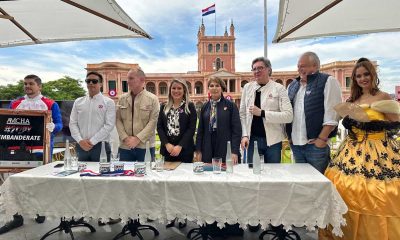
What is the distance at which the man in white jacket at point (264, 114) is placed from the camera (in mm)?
3457

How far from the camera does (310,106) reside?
3.38 metres

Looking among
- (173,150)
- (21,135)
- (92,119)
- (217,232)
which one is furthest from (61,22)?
(217,232)

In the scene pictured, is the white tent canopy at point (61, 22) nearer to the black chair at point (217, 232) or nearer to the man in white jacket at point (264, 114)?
the man in white jacket at point (264, 114)

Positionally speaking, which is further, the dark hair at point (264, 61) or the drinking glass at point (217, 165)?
the dark hair at point (264, 61)

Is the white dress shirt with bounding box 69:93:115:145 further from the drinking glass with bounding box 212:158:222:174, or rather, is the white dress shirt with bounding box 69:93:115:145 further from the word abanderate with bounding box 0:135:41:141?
the drinking glass with bounding box 212:158:222:174

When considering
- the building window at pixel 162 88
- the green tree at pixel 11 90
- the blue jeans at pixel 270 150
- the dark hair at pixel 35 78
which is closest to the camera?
the blue jeans at pixel 270 150

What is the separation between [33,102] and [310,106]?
410cm

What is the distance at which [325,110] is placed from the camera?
333 centimetres

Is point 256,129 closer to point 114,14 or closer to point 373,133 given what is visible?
point 373,133

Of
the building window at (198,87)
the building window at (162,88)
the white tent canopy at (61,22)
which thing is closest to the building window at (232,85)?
the building window at (198,87)

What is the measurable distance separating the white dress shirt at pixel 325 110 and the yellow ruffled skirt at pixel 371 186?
1.26 ft

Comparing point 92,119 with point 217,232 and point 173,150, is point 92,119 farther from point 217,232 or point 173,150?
point 217,232

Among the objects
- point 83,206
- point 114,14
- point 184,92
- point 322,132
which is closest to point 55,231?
point 83,206

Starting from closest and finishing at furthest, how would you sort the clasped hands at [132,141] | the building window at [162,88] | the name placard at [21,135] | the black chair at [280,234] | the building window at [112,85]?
the black chair at [280,234], the name placard at [21,135], the clasped hands at [132,141], the building window at [112,85], the building window at [162,88]
